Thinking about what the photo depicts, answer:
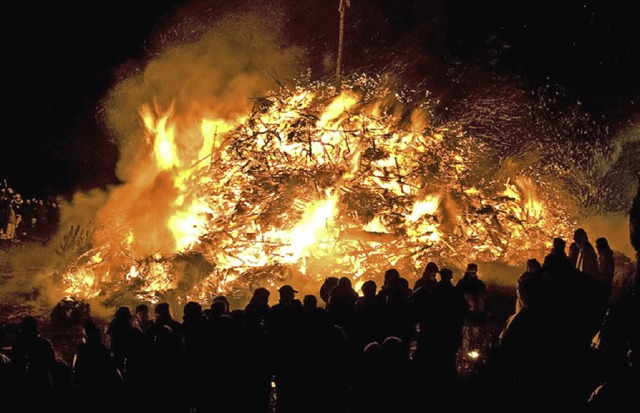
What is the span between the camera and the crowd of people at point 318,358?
17.7 feet

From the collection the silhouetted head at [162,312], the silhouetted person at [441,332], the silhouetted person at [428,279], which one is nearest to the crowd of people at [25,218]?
the silhouetted head at [162,312]

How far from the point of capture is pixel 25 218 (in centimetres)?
1925

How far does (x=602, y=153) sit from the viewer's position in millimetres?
16234

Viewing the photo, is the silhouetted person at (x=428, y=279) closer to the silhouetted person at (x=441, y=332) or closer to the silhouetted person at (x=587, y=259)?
the silhouetted person at (x=441, y=332)

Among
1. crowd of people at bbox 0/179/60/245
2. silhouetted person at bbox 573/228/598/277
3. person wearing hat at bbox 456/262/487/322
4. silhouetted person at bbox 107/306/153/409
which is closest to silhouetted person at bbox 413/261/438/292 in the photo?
person wearing hat at bbox 456/262/487/322

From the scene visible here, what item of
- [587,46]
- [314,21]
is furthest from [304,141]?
[587,46]

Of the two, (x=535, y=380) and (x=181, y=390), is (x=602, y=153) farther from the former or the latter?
(x=181, y=390)

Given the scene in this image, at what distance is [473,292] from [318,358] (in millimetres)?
3898

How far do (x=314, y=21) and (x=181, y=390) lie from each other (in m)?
14.2

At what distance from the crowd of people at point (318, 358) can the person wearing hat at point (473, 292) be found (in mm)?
1792

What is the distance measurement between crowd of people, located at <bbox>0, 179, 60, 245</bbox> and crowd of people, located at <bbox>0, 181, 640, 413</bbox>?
13211mm

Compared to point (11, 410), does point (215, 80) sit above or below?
above

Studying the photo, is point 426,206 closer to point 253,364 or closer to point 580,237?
point 580,237

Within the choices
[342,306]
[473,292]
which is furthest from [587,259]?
[342,306]
